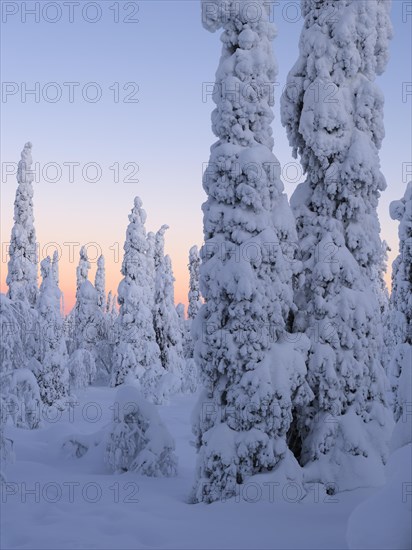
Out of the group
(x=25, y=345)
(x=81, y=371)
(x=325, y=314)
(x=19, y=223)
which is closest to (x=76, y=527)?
(x=25, y=345)

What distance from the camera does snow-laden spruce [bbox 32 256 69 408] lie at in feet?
95.1

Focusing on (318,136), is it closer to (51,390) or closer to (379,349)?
(379,349)

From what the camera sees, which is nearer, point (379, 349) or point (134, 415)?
point (379, 349)

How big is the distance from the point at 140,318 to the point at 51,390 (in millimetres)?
8847

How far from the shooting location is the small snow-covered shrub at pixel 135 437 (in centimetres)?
1441

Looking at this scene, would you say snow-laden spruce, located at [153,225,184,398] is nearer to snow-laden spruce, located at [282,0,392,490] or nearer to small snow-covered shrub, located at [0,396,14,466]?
snow-laden spruce, located at [282,0,392,490]

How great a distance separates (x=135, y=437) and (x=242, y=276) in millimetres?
5791

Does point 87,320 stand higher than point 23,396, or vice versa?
point 87,320

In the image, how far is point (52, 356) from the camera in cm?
2927

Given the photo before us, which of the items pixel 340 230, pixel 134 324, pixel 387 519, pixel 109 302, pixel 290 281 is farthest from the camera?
pixel 109 302

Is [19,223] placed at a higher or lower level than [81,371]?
higher

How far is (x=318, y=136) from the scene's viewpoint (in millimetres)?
12703

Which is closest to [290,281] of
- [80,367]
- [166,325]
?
[80,367]

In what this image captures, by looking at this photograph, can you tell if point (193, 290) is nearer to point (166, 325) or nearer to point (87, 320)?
point (87, 320)
